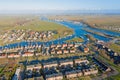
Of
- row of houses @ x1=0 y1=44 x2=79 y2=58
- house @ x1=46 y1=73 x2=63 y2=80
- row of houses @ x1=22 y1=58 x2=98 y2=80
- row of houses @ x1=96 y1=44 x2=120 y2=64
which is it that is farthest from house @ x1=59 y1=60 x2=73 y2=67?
row of houses @ x1=96 y1=44 x2=120 y2=64

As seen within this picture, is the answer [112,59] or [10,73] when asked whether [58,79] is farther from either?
[112,59]

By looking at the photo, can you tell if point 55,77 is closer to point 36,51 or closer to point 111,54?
point 36,51

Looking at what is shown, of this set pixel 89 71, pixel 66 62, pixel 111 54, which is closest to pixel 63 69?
pixel 66 62

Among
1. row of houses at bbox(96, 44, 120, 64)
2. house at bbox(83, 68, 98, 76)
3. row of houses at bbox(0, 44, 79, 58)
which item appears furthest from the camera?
row of houses at bbox(0, 44, 79, 58)

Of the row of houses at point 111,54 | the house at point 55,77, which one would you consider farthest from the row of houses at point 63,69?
the row of houses at point 111,54

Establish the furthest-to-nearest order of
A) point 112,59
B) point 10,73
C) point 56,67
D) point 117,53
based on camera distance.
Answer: point 117,53, point 112,59, point 56,67, point 10,73

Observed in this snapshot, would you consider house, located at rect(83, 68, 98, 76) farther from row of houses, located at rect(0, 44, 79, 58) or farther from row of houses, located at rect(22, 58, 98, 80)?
row of houses, located at rect(0, 44, 79, 58)

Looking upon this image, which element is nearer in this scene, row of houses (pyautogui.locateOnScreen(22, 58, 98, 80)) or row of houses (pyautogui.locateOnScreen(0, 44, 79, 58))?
row of houses (pyautogui.locateOnScreen(22, 58, 98, 80))

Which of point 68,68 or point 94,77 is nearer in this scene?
point 94,77

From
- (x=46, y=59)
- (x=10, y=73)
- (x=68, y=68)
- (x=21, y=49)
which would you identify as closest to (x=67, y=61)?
(x=68, y=68)

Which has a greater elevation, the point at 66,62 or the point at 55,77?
the point at 66,62

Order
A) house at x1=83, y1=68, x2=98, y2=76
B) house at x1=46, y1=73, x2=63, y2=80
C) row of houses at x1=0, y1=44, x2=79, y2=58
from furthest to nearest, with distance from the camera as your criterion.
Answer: row of houses at x1=0, y1=44, x2=79, y2=58 < house at x1=83, y1=68, x2=98, y2=76 < house at x1=46, y1=73, x2=63, y2=80
